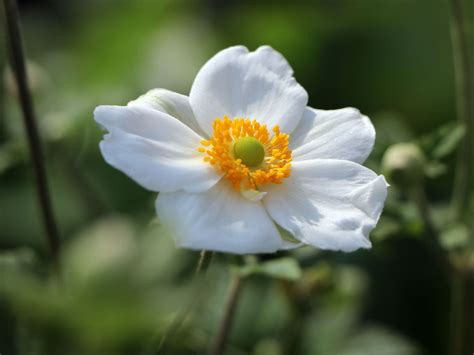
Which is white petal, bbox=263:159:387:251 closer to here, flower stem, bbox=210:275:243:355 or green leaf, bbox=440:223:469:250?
flower stem, bbox=210:275:243:355

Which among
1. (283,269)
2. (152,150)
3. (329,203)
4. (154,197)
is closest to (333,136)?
(329,203)

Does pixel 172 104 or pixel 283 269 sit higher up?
pixel 172 104

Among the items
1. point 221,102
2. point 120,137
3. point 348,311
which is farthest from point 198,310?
point 120,137

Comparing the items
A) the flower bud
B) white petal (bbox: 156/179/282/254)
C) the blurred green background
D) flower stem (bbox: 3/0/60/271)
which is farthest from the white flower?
flower stem (bbox: 3/0/60/271)

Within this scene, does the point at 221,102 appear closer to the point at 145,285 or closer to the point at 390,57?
the point at 145,285

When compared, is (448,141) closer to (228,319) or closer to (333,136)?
(333,136)

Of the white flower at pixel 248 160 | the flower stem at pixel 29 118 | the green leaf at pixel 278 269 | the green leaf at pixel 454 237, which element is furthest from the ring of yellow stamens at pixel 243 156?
the green leaf at pixel 454 237
